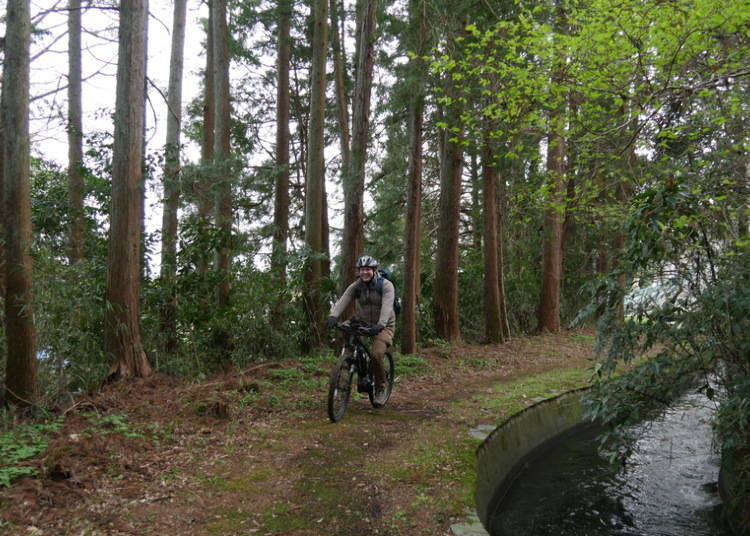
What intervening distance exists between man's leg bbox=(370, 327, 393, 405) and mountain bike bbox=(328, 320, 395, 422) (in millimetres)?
68

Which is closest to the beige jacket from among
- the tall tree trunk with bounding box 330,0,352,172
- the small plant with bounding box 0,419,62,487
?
the small plant with bounding box 0,419,62,487

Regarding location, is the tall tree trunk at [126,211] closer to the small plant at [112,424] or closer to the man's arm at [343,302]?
the small plant at [112,424]

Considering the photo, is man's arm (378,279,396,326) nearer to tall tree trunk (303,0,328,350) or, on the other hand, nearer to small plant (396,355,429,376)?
small plant (396,355,429,376)

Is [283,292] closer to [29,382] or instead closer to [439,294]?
→ [439,294]

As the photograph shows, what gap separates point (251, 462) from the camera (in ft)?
17.5

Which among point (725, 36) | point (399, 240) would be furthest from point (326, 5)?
point (399, 240)

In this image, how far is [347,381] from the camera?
686 cm

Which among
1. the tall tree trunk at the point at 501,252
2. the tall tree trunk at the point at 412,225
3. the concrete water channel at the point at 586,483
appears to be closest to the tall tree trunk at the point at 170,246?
the tall tree trunk at the point at 412,225

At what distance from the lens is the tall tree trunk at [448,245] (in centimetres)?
1263

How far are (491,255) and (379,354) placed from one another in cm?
758

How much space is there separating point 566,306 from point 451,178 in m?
9.13

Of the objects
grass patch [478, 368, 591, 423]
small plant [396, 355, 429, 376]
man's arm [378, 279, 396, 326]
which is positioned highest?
man's arm [378, 279, 396, 326]

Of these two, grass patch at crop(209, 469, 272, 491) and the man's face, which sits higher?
the man's face

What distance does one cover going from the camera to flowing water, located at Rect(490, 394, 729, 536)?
576 centimetres
